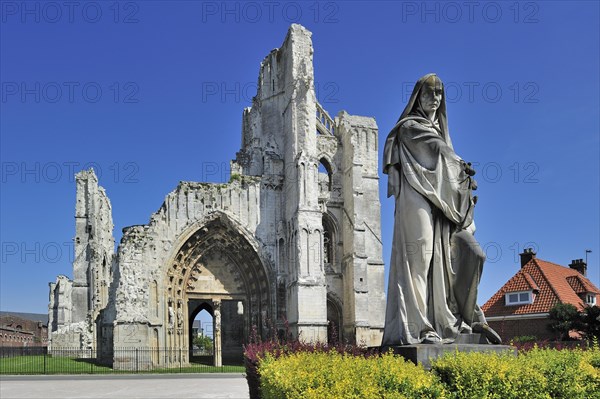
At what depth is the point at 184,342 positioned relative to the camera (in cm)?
3244

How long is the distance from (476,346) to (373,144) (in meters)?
34.9

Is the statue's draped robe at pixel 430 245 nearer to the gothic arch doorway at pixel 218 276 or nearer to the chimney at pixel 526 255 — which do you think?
the gothic arch doorway at pixel 218 276

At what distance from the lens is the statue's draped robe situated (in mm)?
6113

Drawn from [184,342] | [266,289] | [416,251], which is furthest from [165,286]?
[416,251]

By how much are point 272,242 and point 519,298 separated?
43.2 ft

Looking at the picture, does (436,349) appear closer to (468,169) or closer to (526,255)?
(468,169)

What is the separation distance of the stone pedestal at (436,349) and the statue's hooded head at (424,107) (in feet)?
7.02

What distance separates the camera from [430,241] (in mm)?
6203

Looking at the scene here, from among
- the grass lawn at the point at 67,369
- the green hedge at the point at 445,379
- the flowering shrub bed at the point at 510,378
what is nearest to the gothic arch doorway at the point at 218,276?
the grass lawn at the point at 67,369

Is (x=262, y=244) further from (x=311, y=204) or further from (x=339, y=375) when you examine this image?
(x=339, y=375)

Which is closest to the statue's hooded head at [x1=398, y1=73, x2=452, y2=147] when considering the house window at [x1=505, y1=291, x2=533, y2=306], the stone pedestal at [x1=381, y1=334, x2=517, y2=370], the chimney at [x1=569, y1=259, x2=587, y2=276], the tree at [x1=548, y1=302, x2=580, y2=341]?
the stone pedestal at [x1=381, y1=334, x2=517, y2=370]

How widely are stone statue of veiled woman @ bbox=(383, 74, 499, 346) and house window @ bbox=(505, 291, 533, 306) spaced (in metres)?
25.4

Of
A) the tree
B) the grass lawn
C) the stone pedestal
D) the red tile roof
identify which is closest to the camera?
the stone pedestal

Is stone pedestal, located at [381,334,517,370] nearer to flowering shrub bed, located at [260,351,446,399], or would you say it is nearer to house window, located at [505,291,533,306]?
flowering shrub bed, located at [260,351,446,399]
